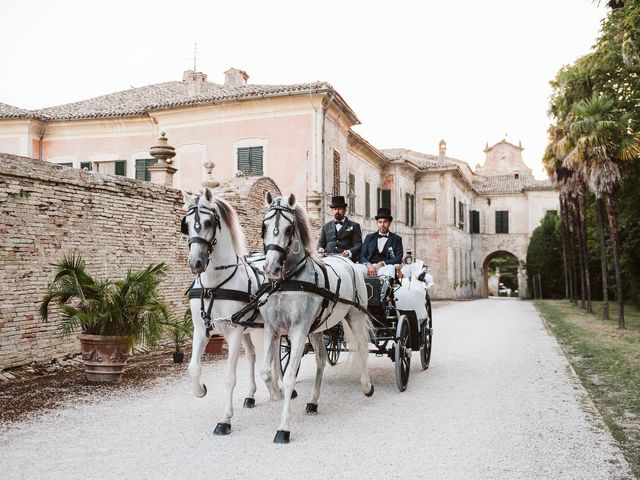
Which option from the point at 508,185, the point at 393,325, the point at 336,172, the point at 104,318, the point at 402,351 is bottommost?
the point at 402,351

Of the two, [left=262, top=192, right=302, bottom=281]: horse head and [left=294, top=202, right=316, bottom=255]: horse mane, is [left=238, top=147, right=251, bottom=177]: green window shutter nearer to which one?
[left=294, top=202, right=316, bottom=255]: horse mane

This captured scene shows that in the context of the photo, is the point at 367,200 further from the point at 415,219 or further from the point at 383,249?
the point at 383,249

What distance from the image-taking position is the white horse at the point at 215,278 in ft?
17.2

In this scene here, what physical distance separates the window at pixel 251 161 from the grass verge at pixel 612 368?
11.8 m

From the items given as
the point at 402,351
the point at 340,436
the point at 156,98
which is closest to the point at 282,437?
the point at 340,436

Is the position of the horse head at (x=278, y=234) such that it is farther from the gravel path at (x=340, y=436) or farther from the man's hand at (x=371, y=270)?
the man's hand at (x=371, y=270)

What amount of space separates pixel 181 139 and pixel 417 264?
55.9 ft

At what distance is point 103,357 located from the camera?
7.49m

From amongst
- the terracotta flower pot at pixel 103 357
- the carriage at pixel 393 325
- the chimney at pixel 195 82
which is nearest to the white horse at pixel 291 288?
the carriage at pixel 393 325

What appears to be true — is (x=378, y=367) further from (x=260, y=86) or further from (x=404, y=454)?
(x=260, y=86)

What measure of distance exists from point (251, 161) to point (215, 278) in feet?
57.9

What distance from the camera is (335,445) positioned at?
4.91 metres

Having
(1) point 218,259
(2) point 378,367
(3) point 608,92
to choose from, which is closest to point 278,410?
(1) point 218,259

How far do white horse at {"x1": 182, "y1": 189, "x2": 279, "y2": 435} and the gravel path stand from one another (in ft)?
1.87
